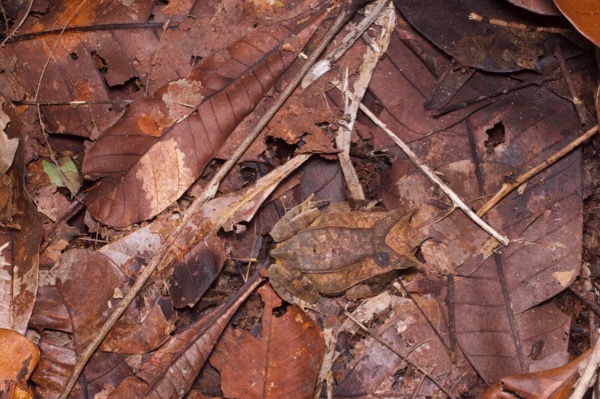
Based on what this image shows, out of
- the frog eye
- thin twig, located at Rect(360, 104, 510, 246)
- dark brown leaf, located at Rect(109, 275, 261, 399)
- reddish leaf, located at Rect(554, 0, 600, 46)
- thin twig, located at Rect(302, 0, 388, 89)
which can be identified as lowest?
dark brown leaf, located at Rect(109, 275, 261, 399)

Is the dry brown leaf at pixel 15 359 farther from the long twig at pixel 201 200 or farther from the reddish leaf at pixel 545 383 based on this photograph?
the reddish leaf at pixel 545 383

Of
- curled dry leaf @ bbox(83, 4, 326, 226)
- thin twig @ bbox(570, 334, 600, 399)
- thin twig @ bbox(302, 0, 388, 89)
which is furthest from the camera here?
thin twig @ bbox(302, 0, 388, 89)

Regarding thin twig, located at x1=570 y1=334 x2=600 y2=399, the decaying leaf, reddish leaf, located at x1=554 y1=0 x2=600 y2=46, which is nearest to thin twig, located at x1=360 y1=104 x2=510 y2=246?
thin twig, located at x1=570 y1=334 x2=600 y2=399

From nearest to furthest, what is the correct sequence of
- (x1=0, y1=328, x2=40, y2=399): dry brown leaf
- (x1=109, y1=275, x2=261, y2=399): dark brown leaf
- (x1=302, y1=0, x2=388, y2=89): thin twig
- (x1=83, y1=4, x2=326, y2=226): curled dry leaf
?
(x1=0, y1=328, x2=40, y2=399): dry brown leaf, (x1=109, y1=275, x2=261, y2=399): dark brown leaf, (x1=83, y1=4, x2=326, y2=226): curled dry leaf, (x1=302, y1=0, x2=388, y2=89): thin twig

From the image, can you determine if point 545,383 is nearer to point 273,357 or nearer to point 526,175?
point 526,175

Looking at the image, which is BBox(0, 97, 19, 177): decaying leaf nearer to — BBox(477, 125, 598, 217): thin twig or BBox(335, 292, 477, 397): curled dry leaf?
BBox(335, 292, 477, 397): curled dry leaf

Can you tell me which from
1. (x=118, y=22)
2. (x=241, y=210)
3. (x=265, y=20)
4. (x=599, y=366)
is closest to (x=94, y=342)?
(x=241, y=210)

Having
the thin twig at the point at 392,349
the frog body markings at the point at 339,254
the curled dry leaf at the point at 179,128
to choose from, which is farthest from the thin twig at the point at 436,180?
the thin twig at the point at 392,349

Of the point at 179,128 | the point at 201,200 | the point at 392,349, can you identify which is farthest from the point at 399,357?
the point at 179,128
